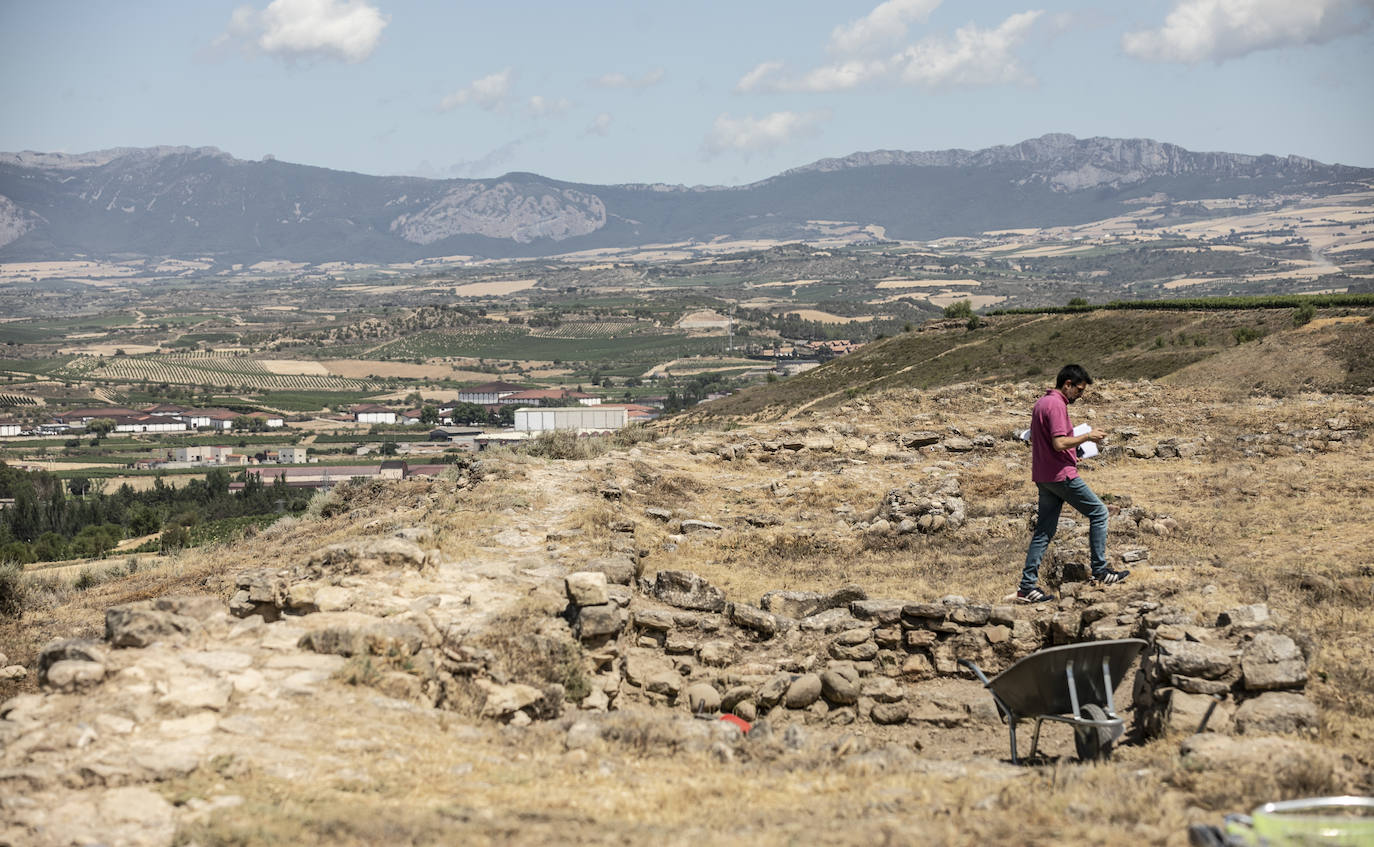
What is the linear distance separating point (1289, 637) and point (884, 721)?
3.56 meters

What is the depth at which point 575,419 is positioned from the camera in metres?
81.7

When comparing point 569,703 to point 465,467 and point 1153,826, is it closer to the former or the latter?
point 1153,826

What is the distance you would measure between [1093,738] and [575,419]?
74270mm

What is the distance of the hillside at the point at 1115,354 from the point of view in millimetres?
34188

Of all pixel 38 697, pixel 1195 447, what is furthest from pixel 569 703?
pixel 1195 447

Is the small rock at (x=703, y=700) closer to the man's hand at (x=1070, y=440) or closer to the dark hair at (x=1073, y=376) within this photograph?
the man's hand at (x=1070, y=440)

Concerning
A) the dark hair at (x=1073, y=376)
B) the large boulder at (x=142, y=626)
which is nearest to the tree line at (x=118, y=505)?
the large boulder at (x=142, y=626)

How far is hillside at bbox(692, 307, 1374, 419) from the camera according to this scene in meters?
34.2

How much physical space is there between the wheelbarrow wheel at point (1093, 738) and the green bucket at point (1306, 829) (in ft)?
8.04

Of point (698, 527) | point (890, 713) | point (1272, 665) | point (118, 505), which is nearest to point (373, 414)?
point (118, 505)

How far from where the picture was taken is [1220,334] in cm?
4569

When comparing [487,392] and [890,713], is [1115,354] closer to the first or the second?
[890,713]

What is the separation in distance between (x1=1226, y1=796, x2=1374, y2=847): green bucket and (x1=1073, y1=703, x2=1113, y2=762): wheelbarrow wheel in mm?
2451

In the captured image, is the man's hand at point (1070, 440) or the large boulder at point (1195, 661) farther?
the man's hand at point (1070, 440)
